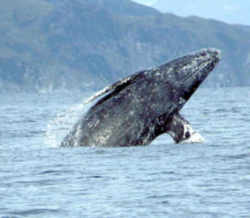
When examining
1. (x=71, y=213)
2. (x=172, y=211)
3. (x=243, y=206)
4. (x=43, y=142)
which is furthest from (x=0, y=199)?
(x=43, y=142)

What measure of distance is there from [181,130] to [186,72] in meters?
1.52

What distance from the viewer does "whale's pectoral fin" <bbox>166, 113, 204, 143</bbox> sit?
20406 millimetres

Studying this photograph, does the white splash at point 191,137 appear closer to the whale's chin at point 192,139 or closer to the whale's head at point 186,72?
the whale's chin at point 192,139

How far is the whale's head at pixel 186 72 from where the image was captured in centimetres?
2081

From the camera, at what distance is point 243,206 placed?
13.8m

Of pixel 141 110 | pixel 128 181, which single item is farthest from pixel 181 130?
pixel 128 181

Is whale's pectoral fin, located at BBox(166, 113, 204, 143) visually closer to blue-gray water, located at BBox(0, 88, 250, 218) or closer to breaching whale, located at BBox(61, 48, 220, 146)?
breaching whale, located at BBox(61, 48, 220, 146)

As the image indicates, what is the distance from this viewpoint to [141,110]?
20234mm

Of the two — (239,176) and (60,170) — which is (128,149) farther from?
(239,176)

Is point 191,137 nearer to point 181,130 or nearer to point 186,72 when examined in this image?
point 181,130

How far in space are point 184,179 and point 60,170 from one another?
301 cm

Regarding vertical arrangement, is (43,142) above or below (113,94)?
below

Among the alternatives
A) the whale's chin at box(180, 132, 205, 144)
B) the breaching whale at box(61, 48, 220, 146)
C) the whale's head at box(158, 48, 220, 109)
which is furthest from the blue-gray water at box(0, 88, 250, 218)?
the whale's head at box(158, 48, 220, 109)

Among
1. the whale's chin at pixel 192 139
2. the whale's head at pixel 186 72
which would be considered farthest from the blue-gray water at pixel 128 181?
the whale's head at pixel 186 72
